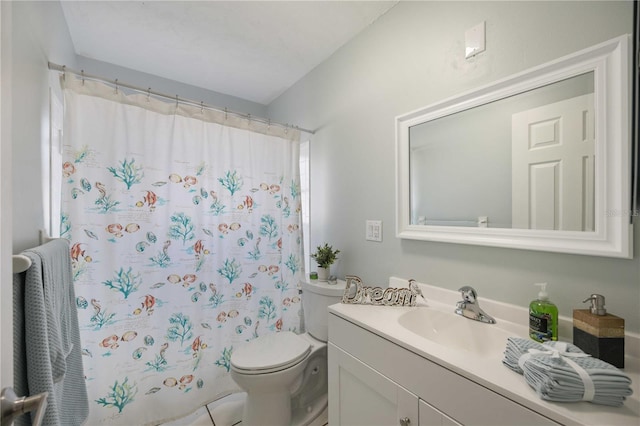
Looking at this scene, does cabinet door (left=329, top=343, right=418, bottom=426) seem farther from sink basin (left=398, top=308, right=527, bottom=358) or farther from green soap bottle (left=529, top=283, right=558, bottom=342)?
green soap bottle (left=529, top=283, right=558, bottom=342)

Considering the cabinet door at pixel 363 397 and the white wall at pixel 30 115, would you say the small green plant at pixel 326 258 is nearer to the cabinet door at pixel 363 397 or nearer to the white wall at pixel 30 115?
the cabinet door at pixel 363 397

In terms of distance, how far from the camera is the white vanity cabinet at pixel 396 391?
69 cm

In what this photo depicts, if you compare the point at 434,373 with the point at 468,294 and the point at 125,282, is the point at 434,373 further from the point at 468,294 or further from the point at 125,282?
the point at 125,282

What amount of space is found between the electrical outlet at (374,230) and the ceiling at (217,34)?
4.07 ft

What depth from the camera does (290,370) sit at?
1.41 meters

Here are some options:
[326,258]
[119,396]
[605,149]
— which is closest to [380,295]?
[326,258]

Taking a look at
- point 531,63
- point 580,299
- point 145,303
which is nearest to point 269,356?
point 145,303

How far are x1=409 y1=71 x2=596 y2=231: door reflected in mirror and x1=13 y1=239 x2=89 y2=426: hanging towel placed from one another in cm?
142

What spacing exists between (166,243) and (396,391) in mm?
1387

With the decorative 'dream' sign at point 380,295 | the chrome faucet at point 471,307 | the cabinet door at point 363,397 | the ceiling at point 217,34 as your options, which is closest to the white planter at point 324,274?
the decorative 'dream' sign at point 380,295

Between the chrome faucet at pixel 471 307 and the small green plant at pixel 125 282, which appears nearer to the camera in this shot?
the chrome faucet at pixel 471 307

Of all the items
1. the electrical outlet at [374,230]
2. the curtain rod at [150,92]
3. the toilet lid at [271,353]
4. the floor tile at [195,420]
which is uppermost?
the curtain rod at [150,92]

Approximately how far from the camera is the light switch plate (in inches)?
43.3

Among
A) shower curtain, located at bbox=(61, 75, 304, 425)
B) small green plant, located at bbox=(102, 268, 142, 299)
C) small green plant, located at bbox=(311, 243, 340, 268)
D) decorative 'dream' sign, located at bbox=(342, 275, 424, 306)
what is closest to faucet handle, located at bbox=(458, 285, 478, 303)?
decorative 'dream' sign, located at bbox=(342, 275, 424, 306)
